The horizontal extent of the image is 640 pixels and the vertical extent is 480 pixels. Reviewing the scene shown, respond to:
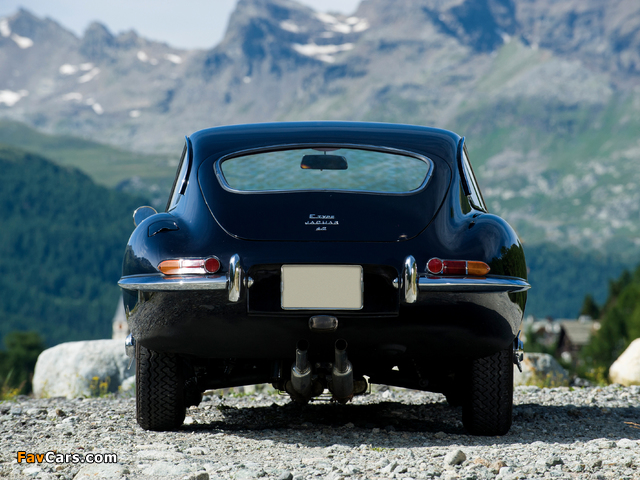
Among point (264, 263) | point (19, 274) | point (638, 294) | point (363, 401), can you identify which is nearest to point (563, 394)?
point (363, 401)

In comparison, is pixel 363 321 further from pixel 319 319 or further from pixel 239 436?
pixel 239 436

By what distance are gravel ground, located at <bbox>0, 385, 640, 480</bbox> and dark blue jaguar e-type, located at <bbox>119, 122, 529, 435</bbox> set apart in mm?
291

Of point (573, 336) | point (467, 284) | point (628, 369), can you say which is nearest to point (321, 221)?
point (467, 284)

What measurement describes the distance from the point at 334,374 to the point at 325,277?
0.60m

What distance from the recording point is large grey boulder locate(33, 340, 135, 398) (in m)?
7.82

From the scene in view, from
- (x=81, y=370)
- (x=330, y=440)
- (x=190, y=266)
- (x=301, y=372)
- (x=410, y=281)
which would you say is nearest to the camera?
(x=410, y=281)

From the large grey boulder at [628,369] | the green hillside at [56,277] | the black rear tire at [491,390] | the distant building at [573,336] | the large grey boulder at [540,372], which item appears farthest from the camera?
the green hillside at [56,277]

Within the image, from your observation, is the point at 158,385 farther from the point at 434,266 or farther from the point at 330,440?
the point at 434,266

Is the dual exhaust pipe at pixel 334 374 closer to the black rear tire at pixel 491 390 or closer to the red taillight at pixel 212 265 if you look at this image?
the red taillight at pixel 212 265

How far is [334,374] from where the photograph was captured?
3922 mm

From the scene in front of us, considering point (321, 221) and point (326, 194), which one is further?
point (326, 194)

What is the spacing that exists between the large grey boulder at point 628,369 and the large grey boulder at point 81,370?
5.69m

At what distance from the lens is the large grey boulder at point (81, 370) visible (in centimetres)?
A: 782

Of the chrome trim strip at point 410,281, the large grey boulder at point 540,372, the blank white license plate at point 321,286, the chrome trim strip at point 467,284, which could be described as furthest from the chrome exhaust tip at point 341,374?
the large grey boulder at point 540,372
